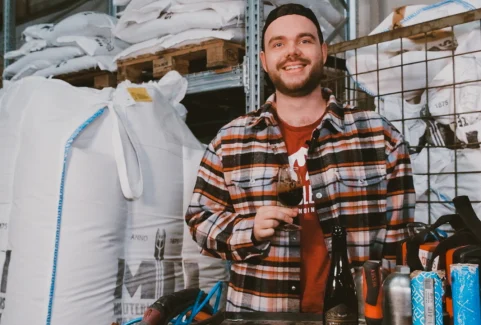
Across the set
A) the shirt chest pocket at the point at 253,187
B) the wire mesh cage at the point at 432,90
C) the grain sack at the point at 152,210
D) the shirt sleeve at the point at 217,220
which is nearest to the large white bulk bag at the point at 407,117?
the wire mesh cage at the point at 432,90

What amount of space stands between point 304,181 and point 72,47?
75.9 inches

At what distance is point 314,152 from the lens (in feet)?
7.28

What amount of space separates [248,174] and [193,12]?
1.09 meters

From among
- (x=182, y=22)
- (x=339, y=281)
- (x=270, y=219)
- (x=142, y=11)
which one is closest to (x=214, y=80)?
(x=182, y=22)

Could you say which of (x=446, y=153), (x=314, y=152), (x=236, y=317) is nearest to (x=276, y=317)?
(x=236, y=317)

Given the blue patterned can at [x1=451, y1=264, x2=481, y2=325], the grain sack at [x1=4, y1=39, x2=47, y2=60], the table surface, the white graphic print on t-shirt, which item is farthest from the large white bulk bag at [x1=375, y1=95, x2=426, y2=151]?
the grain sack at [x1=4, y1=39, x2=47, y2=60]

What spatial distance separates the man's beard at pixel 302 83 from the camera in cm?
230

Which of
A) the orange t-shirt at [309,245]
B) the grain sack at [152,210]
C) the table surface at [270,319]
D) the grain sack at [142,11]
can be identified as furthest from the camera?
the grain sack at [142,11]

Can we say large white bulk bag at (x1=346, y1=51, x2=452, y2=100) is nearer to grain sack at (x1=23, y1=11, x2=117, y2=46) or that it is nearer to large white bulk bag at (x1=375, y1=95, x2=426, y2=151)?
large white bulk bag at (x1=375, y1=95, x2=426, y2=151)

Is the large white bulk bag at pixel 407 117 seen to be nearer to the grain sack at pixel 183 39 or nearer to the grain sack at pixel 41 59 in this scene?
the grain sack at pixel 183 39

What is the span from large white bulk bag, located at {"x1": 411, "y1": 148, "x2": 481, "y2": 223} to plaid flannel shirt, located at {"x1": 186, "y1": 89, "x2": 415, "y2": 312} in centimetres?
31

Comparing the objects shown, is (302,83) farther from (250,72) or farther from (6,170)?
(6,170)

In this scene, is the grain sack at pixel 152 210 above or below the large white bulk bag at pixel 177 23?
below

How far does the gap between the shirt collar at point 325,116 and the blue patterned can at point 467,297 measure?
3.78 ft
